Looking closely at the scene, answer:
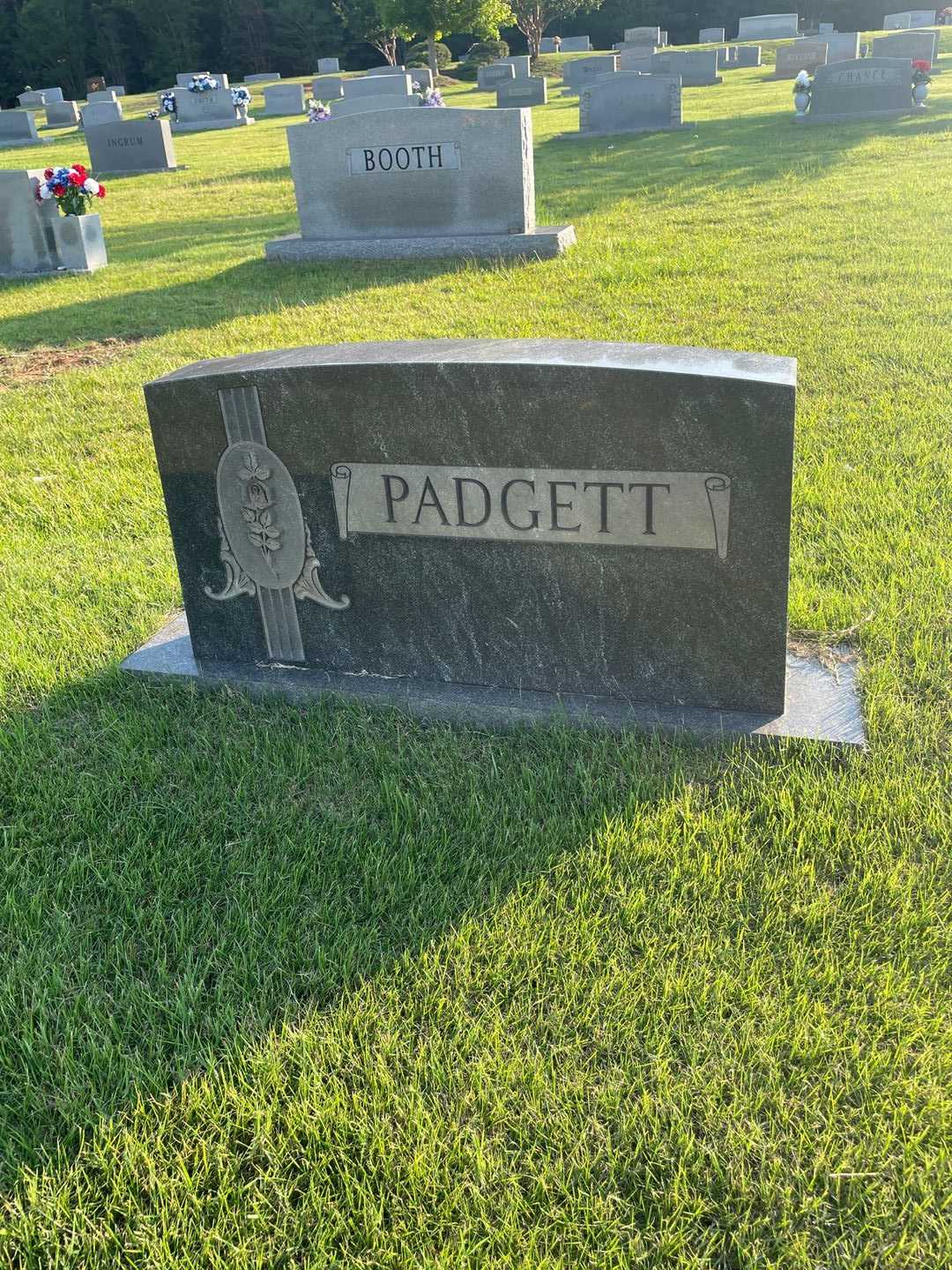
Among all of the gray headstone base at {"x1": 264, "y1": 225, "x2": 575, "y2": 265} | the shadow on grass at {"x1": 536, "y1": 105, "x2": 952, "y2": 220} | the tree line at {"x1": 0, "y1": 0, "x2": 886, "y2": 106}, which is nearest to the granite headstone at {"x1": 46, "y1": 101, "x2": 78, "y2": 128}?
the tree line at {"x1": 0, "y1": 0, "x2": 886, "y2": 106}

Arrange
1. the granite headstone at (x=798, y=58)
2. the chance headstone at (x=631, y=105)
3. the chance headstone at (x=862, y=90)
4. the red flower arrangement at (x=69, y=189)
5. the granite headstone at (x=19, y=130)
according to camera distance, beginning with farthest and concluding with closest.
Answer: the granite headstone at (x=19, y=130), the granite headstone at (x=798, y=58), the chance headstone at (x=631, y=105), the chance headstone at (x=862, y=90), the red flower arrangement at (x=69, y=189)

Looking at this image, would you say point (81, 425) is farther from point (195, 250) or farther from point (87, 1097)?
point (195, 250)

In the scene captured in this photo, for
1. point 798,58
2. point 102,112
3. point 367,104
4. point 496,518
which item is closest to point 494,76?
point 798,58

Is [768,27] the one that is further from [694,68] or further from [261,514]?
[261,514]

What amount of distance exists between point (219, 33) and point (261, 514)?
52597 millimetres

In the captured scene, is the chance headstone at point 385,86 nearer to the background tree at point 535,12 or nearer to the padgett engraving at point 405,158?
the padgett engraving at point 405,158

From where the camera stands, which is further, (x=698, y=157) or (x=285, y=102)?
(x=285, y=102)

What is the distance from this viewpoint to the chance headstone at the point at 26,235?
35.2 ft

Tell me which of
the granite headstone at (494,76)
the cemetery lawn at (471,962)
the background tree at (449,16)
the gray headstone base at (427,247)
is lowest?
the cemetery lawn at (471,962)

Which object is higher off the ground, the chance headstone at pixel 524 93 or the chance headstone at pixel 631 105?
the chance headstone at pixel 524 93

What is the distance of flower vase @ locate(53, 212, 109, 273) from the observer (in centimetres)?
1070

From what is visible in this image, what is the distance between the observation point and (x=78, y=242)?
10.8 m

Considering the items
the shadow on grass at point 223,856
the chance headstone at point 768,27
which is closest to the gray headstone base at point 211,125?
the chance headstone at point 768,27

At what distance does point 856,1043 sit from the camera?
6.61 ft
